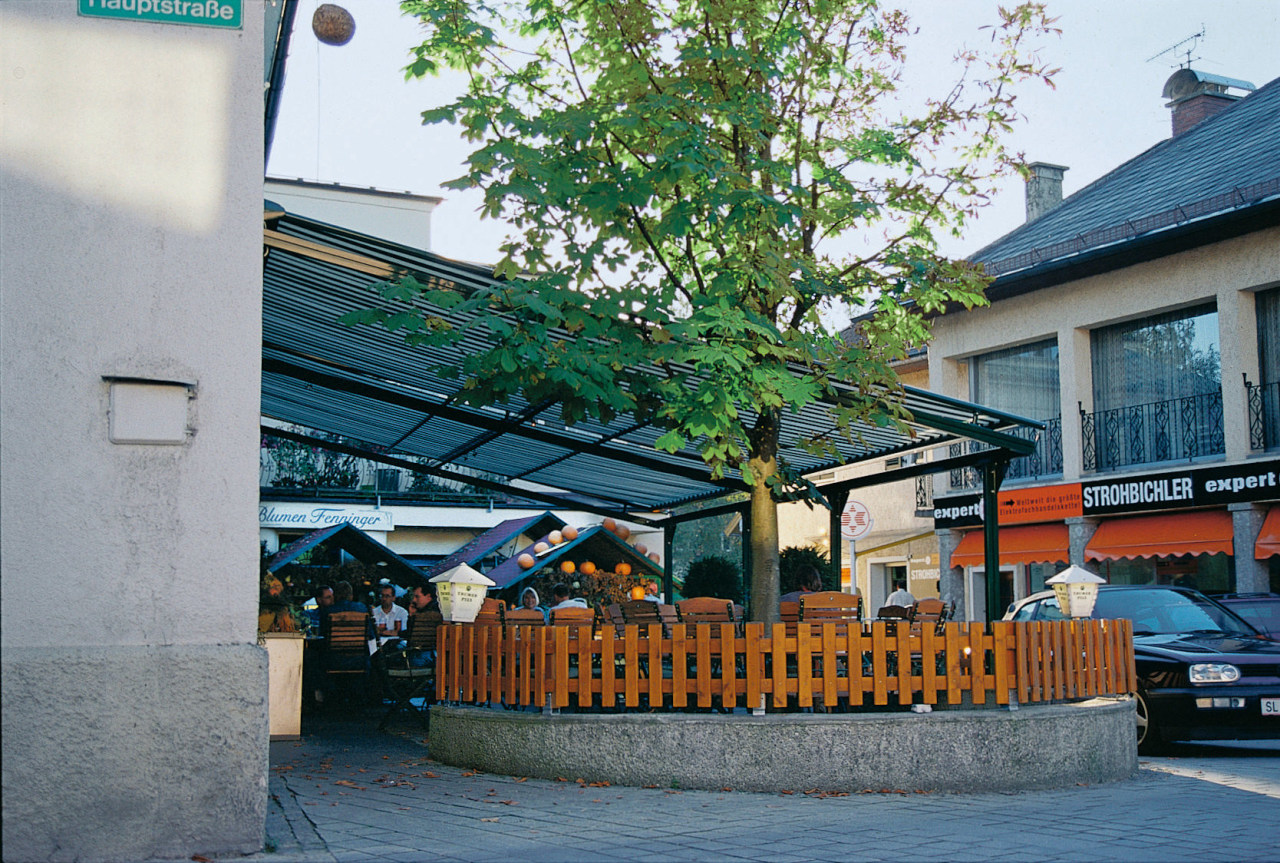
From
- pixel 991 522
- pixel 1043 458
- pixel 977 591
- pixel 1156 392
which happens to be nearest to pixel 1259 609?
pixel 991 522

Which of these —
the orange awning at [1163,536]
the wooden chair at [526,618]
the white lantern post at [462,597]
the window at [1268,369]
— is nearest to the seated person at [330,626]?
the white lantern post at [462,597]

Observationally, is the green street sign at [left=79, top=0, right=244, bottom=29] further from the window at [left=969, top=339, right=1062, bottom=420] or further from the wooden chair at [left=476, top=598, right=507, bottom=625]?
the window at [left=969, top=339, right=1062, bottom=420]

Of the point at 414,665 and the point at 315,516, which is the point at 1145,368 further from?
the point at 315,516

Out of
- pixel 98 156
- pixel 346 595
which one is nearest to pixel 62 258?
pixel 98 156

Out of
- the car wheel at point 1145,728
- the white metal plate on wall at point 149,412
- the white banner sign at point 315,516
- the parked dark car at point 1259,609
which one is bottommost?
the car wheel at point 1145,728

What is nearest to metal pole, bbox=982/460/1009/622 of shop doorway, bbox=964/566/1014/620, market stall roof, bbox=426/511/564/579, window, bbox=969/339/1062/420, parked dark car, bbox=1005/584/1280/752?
parked dark car, bbox=1005/584/1280/752

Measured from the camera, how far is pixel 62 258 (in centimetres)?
632

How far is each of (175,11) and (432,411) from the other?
6456 mm

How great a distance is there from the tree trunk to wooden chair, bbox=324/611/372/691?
5.52 m

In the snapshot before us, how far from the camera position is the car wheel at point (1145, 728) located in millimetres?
11891

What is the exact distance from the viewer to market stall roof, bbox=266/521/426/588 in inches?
714

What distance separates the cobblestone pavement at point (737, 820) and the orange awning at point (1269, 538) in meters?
10.4

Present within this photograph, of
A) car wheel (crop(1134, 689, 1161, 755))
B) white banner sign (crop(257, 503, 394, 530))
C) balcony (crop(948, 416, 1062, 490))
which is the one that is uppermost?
balcony (crop(948, 416, 1062, 490))

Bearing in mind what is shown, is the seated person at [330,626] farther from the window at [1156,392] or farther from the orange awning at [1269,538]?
the window at [1156,392]
